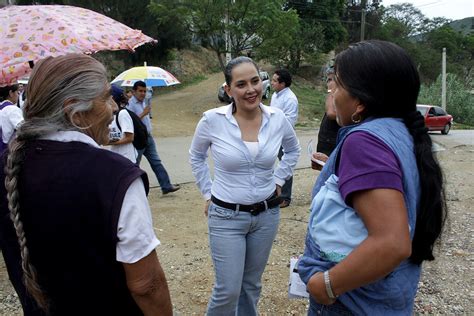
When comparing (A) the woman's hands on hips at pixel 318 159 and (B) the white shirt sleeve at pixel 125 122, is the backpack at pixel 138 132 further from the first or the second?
(A) the woman's hands on hips at pixel 318 159

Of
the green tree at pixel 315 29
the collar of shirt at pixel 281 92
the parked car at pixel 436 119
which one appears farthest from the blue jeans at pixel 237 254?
the green tree at pixel 315 29

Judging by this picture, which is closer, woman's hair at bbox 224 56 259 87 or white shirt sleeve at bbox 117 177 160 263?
white shirt sleeve at bbox 117 177 160 263

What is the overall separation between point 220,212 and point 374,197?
146cm

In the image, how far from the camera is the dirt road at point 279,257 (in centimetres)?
341

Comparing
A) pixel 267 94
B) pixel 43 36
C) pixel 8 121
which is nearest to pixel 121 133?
pixel 8 121

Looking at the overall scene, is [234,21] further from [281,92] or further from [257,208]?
[257,208]

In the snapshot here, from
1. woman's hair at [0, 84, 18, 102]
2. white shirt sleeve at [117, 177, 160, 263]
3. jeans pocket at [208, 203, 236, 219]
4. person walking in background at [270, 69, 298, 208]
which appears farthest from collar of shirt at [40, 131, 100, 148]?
person walking in background at [270, 69, 298, 208]

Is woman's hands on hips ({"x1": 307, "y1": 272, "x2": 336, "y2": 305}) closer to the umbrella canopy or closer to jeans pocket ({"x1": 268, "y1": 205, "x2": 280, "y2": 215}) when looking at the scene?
jeans pocket ({"x1": 268, "y1": 205, "x2": 280, "y2": 215})

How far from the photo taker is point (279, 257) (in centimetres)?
424

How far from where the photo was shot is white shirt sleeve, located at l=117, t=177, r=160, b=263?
1.34m

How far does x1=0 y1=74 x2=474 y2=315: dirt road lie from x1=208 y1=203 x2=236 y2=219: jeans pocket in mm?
1078

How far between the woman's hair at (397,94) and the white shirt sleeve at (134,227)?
77 centimetres

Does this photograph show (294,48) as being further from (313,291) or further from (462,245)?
(313,291)

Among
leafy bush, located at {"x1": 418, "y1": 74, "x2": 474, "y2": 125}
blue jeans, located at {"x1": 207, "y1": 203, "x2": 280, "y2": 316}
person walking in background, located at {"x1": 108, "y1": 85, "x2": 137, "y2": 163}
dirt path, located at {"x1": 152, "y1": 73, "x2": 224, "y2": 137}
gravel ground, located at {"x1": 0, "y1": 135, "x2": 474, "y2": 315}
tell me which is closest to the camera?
blue jeans, located at {"x1": 207, "y1": 203, "x2": 280, "y2": 316}
